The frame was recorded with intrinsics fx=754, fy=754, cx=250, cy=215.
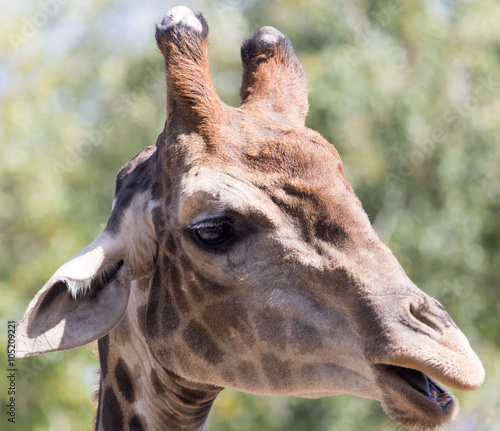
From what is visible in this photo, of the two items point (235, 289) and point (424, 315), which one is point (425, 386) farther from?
point (235, 289)

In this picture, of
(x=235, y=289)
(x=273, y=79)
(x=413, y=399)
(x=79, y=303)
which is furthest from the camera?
(x=273, y=79)

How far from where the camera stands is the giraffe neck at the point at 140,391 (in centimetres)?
446

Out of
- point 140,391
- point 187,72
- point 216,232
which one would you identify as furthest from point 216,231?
point 140,391

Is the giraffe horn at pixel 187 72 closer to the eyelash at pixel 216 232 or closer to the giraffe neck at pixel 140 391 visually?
the eyelash at pixel 216 232

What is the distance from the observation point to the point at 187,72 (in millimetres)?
4418

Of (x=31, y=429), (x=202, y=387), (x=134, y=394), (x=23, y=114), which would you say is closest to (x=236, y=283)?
(x=202, y=387)

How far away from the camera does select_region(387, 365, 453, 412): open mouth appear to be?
3.54m

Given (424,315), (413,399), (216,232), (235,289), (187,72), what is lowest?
(413,399)

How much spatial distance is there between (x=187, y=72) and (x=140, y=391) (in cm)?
192

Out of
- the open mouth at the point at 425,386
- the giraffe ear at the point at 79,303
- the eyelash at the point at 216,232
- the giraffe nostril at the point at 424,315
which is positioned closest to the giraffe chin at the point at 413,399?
the open mouth at the point at 425,386

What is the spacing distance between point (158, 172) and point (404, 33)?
15541mm

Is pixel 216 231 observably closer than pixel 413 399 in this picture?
No

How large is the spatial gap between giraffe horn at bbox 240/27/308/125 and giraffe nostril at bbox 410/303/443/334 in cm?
154

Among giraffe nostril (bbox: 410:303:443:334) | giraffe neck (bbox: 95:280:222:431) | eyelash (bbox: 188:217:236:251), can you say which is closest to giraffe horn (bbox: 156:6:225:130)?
eyelash (bbox: 188:217:236:251)
